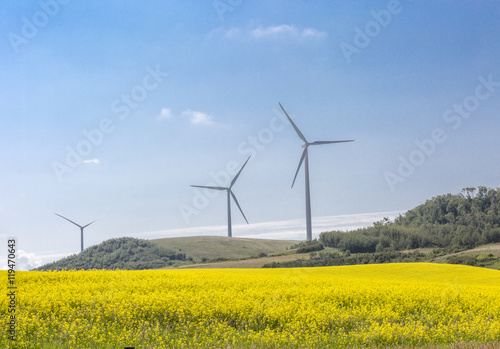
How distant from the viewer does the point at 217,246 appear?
401 feet

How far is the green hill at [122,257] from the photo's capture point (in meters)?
106

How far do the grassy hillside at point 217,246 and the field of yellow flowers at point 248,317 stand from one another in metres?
91.1

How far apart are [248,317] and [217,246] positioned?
106940mm

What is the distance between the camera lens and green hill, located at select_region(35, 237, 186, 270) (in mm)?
105812

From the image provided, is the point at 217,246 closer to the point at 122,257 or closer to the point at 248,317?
the point at 122,257

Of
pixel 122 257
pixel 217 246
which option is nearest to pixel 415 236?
pixel 217 246

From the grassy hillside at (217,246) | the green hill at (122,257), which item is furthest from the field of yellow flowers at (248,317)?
the grassy hillside at (217,246)

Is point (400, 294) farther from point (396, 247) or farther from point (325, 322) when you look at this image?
point (396, 247)

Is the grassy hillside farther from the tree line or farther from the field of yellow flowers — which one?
the field of yellow flowers

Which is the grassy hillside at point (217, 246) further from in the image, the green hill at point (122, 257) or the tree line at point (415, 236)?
the tree line at point (415, 236)

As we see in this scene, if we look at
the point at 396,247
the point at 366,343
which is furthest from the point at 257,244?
the point at 366,343

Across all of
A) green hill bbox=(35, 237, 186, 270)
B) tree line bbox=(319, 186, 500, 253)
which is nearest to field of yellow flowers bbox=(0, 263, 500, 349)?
tree line bbox=(319, 186, 500, 253)

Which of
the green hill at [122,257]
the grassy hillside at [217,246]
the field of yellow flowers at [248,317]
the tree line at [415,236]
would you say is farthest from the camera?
the grassy hillside at [217,246]

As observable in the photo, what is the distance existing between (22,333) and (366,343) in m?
10.8
